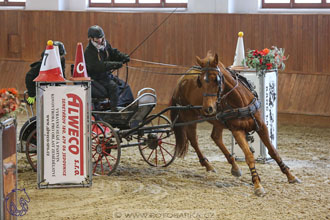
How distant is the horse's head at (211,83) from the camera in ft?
22.2

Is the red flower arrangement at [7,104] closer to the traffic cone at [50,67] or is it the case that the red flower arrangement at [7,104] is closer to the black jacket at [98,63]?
the traffic cone at [50,67]

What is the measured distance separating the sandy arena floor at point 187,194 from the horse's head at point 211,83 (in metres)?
0.96

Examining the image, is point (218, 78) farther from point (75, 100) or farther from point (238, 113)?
point (75, 100)

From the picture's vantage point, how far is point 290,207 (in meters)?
6.31

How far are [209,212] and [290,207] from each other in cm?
83

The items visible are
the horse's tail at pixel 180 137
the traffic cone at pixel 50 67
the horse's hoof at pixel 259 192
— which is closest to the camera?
the horse's hoof at pixel 259 192

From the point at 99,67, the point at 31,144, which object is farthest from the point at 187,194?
the point at 31,144

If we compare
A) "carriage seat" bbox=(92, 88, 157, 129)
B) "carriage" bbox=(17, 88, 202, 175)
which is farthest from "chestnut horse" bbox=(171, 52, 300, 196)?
"carriage seat" bbox=(92, 88, 157, 129)

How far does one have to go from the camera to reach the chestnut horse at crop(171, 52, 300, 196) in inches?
269

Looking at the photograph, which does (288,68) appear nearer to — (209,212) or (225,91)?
(225,91)

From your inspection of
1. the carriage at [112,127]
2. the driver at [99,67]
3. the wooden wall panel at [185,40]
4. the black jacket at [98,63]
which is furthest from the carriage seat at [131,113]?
the wooden wall panel at [185,40]

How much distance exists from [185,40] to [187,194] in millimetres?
6638

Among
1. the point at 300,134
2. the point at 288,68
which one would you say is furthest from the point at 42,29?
the point at 300,134

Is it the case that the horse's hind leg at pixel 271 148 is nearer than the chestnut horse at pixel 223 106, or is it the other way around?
the chestnut horse at pixel 223 106
